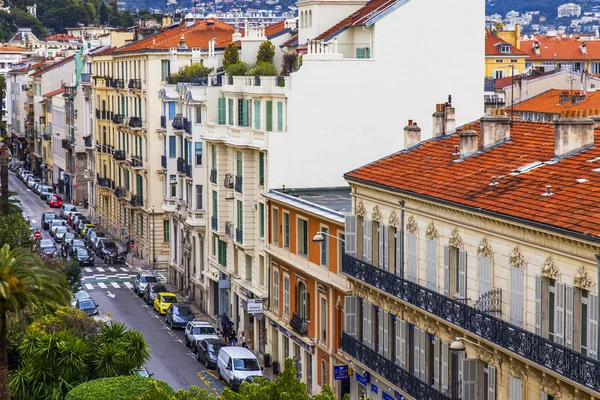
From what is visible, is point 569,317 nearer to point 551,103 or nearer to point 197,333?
point 197,333

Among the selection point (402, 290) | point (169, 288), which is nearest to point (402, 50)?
point (402, 290)

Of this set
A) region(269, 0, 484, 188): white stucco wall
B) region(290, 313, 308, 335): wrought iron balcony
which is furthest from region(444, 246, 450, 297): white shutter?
region(269, 0, 484, 188): white stucco wall

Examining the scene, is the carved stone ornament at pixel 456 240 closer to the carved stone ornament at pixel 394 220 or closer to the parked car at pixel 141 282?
the carved stone ornament at pixel 394 220

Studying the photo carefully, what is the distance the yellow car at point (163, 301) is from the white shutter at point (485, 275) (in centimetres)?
3823

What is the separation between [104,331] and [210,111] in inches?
1172

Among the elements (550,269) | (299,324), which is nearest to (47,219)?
(299,324)

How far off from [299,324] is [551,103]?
123 feet

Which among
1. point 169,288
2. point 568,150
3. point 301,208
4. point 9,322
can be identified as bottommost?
point 169,288

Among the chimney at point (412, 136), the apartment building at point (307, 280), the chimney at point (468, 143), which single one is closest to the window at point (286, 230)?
the apartment building at point (307, 280)

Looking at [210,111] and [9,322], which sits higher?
[210,111]

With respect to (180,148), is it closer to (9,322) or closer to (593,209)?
(9,322)

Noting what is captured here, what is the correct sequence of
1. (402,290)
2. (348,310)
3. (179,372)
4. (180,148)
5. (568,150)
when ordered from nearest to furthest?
(568,150)
(402,290)
(348,310)
(179,372)
(180,148)

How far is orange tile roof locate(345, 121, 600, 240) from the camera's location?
33688mm

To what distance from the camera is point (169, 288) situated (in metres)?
83.9
